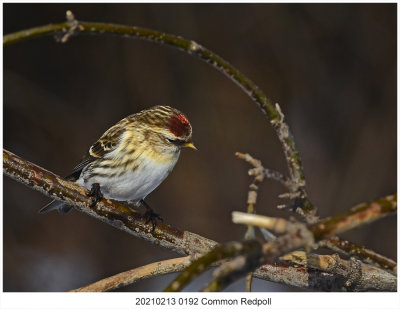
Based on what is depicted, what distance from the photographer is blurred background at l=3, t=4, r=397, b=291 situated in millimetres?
2678

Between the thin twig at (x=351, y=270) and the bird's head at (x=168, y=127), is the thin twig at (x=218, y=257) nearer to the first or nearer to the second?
the thin twig at (x=351, y=270)

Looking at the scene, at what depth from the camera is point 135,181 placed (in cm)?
153

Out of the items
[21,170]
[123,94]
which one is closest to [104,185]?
[21,170]

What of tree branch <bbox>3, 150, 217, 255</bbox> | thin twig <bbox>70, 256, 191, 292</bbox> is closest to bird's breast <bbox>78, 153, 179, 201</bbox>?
tree branch <bbox>3, 150, 217, 255</bbox>

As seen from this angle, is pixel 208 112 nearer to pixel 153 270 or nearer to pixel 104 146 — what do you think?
pixel 104 146

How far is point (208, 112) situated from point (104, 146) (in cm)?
123

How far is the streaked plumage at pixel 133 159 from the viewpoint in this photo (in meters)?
1.51

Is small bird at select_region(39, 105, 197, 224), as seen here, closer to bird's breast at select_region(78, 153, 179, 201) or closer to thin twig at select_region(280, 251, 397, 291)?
bird's breast at select_region(78, 153, 179, 201)

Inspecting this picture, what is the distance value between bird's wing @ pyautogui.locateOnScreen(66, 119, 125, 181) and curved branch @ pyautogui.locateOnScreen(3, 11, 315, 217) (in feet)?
2.69

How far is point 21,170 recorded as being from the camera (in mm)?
1089

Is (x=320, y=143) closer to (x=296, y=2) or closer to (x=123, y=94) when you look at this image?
(x=296, y=2)

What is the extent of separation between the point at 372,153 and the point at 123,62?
4.33 feet

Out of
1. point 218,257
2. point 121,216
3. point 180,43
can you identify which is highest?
point 180,43

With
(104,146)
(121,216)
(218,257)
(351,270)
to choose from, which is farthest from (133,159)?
(218,257)
